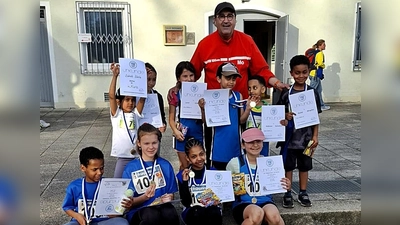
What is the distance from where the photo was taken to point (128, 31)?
25.8 ft

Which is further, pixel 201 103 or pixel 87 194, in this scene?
pixel 201 103

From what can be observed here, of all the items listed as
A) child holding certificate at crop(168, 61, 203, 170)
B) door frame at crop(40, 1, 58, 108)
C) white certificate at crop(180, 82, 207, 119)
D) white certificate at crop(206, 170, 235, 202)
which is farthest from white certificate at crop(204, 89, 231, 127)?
door frame at crop(40, 1, 58, 108)

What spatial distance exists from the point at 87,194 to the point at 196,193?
85 cm

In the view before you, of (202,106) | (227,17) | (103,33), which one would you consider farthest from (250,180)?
(103,33)

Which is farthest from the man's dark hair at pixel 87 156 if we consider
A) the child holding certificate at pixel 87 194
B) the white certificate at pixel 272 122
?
the white certificate at pixel 272 122

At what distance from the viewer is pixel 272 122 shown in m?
2.80

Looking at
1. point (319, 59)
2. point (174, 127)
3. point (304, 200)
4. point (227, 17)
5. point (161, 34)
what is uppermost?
point (161, 34)

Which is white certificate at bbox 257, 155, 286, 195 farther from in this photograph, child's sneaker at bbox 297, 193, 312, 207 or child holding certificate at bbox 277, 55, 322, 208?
child's sneaker at bbox 297, 193, 312, 207

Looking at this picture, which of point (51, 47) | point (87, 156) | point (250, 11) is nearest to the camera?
point (87, 156)

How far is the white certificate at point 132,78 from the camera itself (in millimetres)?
2600

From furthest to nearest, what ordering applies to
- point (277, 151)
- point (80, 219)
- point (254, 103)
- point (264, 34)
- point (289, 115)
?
point (264, 34) < point (277, 151) < point (289, 115) < point (254, 103) < point (80, 219)

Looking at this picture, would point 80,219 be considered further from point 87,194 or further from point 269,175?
point 269,175

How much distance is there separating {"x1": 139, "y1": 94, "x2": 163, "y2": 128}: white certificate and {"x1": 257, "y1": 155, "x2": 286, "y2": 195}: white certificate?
1044 millimetres

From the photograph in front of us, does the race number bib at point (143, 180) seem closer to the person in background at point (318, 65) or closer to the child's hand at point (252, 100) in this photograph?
the child's hand at point (252, 100)
